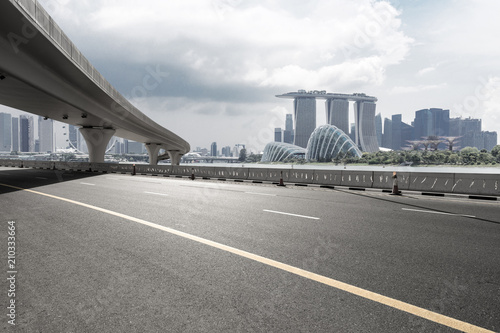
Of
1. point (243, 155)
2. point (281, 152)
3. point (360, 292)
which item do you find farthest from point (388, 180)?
point (243, 155)

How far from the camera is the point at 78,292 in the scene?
3219 mm

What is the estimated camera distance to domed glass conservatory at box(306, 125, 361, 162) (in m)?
124

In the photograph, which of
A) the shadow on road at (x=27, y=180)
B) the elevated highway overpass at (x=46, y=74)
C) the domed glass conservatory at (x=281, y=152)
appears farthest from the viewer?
the domed glass conservatory at (x=281, y=152)

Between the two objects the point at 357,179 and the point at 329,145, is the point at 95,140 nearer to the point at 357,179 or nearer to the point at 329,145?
the point at 357,179

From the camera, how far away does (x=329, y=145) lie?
4931 inches

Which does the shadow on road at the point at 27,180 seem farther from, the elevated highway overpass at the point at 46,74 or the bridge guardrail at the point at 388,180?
the bridge guardrail at the point at 388,180

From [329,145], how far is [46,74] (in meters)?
117

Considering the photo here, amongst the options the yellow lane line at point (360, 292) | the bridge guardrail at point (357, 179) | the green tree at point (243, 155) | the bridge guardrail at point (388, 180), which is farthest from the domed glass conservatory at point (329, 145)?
the yellow lane line at point (360, 292)

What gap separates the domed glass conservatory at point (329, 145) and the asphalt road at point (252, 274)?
398 feet

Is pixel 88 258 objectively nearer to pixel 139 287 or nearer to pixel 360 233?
pixel 139 287

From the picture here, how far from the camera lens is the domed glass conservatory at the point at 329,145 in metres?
124

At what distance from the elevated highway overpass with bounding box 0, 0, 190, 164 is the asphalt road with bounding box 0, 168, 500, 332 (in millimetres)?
9496

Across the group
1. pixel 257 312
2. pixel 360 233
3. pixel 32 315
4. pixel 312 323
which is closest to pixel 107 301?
pixel 32 315

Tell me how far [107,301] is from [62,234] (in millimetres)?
3481
